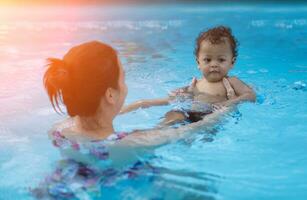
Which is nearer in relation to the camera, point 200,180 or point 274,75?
point 200,180

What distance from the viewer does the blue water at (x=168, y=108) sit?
243cm

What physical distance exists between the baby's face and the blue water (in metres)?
0.31

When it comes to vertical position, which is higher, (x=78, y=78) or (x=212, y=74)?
(x=78, y=78)

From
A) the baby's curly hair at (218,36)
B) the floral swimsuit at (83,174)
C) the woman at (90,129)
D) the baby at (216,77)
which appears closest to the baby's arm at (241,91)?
the baby at (216,77)

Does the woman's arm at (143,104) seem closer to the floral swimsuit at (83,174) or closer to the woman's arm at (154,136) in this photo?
the woman's arm at (154,136)

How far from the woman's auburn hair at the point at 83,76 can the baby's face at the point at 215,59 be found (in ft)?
4.68

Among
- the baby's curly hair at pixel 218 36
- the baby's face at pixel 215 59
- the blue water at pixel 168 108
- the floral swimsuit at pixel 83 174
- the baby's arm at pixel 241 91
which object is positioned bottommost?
the blue water at pixel 168 108

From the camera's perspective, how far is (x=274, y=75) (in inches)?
204

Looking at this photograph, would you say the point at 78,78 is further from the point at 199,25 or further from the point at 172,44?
the point at 199,25

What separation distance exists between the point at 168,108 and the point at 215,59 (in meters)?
0.52

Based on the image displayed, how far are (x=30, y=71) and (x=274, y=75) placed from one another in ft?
9.06

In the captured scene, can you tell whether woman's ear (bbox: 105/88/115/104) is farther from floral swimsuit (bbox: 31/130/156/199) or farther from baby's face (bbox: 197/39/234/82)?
baby's face (bbox: 197/39/234/82)

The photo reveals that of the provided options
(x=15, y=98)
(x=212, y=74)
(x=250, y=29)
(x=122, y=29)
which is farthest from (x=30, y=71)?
(x=250, y=29)

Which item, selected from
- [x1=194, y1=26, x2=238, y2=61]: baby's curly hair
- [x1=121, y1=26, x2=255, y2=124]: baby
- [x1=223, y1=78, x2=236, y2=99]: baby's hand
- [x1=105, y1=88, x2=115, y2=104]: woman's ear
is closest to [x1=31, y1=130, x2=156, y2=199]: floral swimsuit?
[x1=105, y1=88, x2=115, y2=104]: woman's ear
